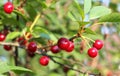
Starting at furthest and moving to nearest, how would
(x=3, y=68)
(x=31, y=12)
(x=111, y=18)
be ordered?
(x=31, y=12) < (x=111, y=18) < (x=3, y=68)

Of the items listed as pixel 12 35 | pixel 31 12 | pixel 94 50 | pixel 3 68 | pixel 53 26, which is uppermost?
pixel 53 26

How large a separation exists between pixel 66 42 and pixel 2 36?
1.43 ft

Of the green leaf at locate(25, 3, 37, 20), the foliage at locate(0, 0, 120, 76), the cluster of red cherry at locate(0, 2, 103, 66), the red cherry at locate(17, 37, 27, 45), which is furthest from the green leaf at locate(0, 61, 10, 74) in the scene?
the green leaf at locate(25, 3, 37, 20)

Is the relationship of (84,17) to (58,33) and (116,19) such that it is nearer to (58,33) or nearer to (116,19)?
(116,19)

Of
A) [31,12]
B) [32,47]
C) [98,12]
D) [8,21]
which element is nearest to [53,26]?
[31,12]

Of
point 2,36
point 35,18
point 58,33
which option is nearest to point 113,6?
point 58,33

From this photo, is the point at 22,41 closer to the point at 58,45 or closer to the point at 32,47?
the point at 32,47

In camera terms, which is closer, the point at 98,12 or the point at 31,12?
the point at 98,12

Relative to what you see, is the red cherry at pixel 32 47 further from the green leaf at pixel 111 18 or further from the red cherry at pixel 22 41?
the green leaf at pixel 111 18

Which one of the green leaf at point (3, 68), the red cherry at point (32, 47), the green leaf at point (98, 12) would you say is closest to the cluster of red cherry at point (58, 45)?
the red cherry at point (32, 47)

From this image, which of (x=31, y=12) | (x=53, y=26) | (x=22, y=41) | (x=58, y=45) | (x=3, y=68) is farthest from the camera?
(x=53, y=26)

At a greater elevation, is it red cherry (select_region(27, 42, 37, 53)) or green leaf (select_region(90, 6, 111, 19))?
green leaf (select_region(90, 6, 111, 19))

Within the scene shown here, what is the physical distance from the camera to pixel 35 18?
2.10m

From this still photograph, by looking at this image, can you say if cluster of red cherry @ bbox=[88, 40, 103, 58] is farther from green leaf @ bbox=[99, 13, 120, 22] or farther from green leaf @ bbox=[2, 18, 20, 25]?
green leaf @ bbox=[2, 18, 20, 25]
